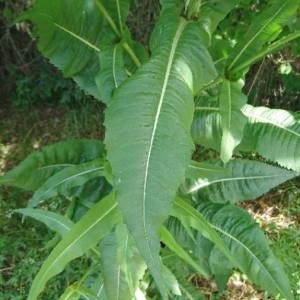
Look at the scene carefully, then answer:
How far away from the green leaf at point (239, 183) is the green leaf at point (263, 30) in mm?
539

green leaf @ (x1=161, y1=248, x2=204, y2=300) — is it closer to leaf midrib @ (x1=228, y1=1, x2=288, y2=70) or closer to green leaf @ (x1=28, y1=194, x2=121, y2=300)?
green leaf @ (x1=28, y1=194, x2=121, y2=300)

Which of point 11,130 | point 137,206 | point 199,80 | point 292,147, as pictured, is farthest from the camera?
point 11,130

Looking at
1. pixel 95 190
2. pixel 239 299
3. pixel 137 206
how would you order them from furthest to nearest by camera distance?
pixel 239 299
pixel 95 190
pixel 137 206

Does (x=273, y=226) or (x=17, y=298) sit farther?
(x=273, y=226)

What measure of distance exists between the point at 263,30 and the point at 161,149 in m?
0.52

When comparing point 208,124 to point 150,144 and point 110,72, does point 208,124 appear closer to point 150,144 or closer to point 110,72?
point 110,72

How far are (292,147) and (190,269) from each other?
32.1 inches

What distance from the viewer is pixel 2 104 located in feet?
15.0

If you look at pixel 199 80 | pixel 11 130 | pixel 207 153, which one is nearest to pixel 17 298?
pixel 207 153

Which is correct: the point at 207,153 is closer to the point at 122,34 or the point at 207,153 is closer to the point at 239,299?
the point at 239,299

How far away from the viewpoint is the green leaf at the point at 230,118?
1.12 m

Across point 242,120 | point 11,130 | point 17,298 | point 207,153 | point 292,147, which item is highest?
point 242,120

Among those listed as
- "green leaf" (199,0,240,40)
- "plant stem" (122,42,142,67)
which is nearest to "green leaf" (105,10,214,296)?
"green leaf" (199,0,240,40)

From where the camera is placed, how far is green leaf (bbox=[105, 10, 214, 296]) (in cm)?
91
